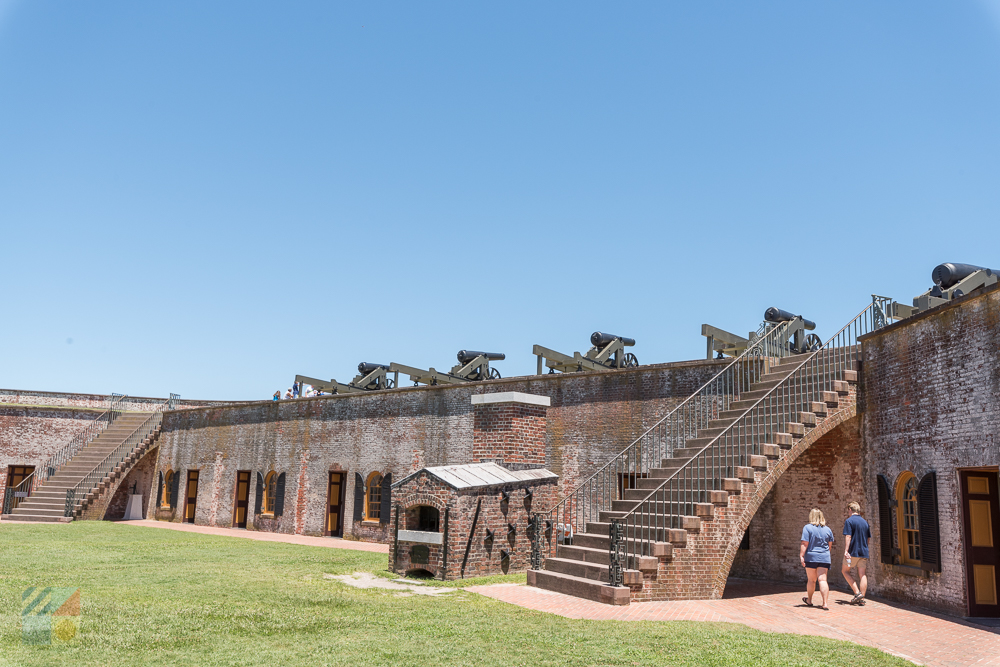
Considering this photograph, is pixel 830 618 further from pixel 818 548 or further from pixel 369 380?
pixel 369 380

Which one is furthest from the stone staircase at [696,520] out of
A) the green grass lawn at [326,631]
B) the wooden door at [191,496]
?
the wooden door at [191,496]

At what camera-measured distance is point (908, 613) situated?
975cm

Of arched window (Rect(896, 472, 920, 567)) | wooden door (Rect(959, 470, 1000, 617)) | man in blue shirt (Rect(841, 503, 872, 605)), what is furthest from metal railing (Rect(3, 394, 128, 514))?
wooden door (Rect(959, 470, 1000, 617))

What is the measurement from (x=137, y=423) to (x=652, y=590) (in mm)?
26418

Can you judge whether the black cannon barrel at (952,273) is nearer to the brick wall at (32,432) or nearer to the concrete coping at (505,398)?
the concrete coping at (505,398)

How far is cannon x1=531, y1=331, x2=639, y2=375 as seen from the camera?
1869 centimetres

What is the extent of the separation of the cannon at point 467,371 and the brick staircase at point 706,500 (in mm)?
8569

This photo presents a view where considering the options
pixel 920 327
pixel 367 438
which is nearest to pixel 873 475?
pixel 920 327

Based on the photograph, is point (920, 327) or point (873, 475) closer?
point (920, 327)

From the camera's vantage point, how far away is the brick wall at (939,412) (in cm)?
927

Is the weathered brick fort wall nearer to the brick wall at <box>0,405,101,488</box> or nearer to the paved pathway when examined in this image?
the paved pathway

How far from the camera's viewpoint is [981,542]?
9469 mm

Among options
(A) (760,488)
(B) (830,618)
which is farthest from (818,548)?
(A) (760,488)

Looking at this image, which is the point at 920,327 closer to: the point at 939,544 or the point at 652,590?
the point at 939,544
